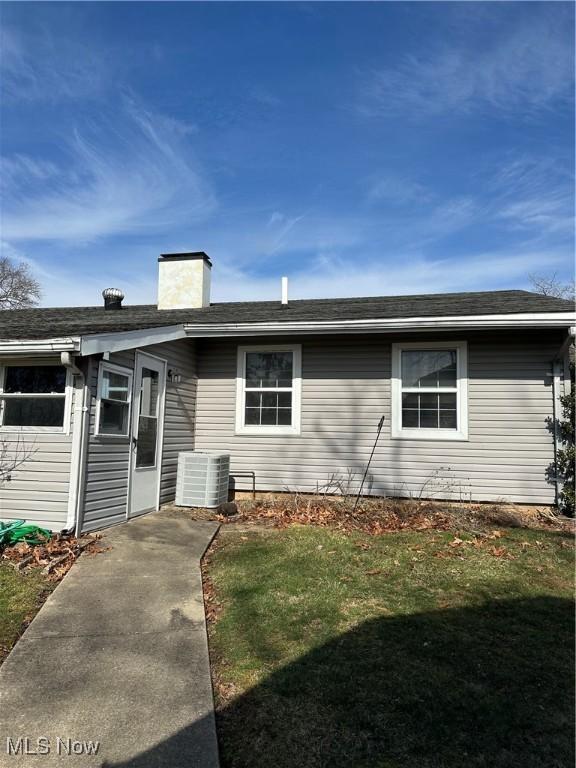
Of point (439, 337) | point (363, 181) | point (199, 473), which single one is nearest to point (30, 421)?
point (199, 473)

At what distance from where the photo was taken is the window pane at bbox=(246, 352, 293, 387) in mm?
8797

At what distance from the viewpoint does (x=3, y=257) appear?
28.0 metres

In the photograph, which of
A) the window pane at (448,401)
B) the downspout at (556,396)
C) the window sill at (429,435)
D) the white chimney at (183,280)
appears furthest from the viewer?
the white chimney at (183,280)

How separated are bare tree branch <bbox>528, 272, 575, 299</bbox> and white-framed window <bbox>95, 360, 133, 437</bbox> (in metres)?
25.3

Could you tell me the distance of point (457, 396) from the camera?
8.10m

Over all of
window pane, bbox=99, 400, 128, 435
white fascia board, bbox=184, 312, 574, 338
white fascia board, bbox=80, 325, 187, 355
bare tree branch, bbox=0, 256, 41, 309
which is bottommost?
window pane, bbox=99, 400, 128, 435

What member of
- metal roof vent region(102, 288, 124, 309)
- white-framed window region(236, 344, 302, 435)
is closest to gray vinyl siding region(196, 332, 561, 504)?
white-framed window region(236, 344, 302, 435)

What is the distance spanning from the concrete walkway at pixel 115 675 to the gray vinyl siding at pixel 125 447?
4.03 ft

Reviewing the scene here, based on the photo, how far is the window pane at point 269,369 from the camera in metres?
8.80

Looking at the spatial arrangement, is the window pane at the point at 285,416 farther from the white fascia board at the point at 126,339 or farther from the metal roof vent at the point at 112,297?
the metal roof vent at the point at 112,297

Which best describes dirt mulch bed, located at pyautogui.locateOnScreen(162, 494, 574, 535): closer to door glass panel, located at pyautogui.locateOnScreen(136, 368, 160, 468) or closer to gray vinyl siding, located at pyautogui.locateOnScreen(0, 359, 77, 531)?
door glass panel, located at pyautogui.locateOnScreen(136, 368, 160, 468)

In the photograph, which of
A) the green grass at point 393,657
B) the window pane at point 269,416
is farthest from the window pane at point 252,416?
the green grass at point 393,657

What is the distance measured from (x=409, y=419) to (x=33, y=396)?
5.70 metres

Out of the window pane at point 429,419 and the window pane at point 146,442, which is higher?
the window pane at point 429,419
